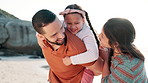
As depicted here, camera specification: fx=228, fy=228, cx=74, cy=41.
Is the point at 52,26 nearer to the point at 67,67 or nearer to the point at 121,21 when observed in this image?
the point at 67,67

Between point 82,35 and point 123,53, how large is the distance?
349 millimetres

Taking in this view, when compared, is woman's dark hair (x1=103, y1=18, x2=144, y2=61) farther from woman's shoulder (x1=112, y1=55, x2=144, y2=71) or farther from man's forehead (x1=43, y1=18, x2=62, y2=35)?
man's forehead (x1=43, y1=18, x2=62, y2=35)

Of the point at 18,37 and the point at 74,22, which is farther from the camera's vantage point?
the point at 18,37

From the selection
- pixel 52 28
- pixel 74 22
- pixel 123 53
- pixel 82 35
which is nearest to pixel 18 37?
pixel 74 22

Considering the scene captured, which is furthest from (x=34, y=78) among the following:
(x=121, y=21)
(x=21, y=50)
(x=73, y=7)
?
(x=21, y=50)

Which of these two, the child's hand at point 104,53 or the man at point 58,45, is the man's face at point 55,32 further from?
Result: the child's hand at point 104,53

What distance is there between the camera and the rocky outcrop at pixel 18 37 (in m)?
9.52

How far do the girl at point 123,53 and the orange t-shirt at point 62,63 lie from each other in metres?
0.20

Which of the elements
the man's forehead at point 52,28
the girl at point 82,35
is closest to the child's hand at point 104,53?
the girl at point 82,35

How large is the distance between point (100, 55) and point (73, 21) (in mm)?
352

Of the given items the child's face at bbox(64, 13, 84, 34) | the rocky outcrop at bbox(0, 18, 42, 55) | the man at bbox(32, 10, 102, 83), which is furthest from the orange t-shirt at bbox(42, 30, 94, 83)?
the rocky outcrop at bbox(0, 18, 42, 55)

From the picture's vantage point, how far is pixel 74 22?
1.86m

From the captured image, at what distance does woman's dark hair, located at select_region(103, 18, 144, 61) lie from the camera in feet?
5.04

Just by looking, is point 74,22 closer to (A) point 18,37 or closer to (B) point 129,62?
(B) point 129,62
